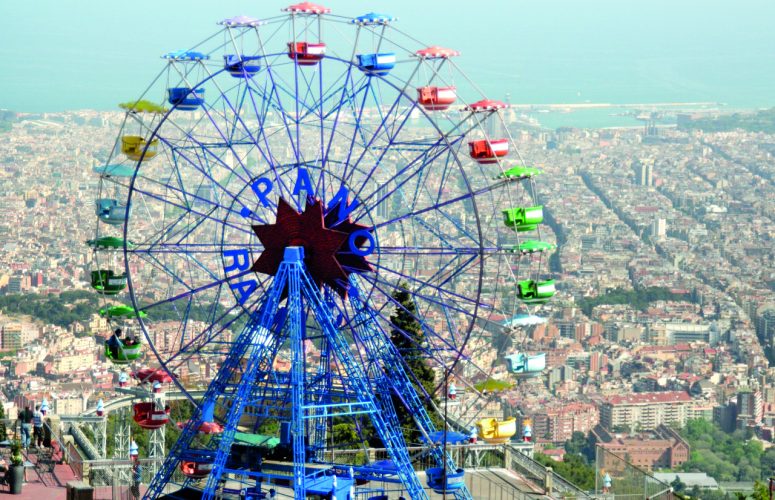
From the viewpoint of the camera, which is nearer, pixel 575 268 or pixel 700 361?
pixel 700 361

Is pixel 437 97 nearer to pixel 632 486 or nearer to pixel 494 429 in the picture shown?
pixel 494 429

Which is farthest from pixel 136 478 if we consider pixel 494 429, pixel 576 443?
pixel 576 443

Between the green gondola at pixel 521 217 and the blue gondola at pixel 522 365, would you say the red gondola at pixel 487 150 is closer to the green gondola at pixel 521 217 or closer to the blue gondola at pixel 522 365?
the green gondola at pixel 521 217

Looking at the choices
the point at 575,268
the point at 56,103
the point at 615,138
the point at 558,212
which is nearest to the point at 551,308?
the point at 575,268

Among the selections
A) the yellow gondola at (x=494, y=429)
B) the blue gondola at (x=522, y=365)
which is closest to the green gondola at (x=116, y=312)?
the yellow gondola at (x=494, y=429)

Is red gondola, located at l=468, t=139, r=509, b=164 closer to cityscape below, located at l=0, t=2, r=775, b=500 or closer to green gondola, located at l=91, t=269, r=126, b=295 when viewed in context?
cityscape below, located at l=0, t=2, r=775, b=500

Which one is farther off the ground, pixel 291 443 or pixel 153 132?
pixel 153 132

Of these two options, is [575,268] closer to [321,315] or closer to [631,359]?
[631,359]
